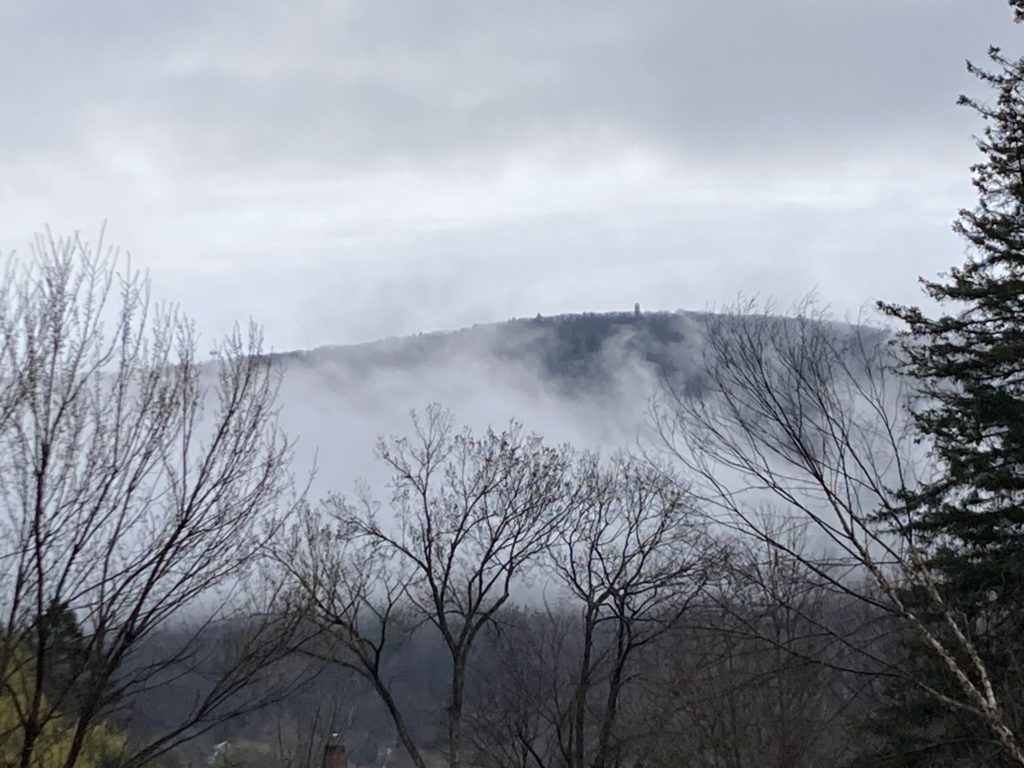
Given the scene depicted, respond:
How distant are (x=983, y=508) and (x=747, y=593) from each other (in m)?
3.92

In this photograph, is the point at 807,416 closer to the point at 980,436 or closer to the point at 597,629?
the point at 980,436

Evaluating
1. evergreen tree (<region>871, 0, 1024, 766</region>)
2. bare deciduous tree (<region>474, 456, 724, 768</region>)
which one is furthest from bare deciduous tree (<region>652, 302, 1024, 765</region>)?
bare deciduous tree (<region>474, 456, 724, 768</region>)

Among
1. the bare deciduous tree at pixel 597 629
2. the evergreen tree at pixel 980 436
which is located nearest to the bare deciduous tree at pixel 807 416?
the evergreen tree at pixel 980 436

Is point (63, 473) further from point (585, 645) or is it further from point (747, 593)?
point (585, 645)

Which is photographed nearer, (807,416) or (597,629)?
(807,416)

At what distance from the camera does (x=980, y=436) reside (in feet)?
40.9

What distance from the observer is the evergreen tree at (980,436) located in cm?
1138

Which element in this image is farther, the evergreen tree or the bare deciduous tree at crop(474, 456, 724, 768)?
the bare deciduous tree at crop(474, 456, 724, 768)

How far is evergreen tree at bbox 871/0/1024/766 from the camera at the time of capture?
37.3 ft

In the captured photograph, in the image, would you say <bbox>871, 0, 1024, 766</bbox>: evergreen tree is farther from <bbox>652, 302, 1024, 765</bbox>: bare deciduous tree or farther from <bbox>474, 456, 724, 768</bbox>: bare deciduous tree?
<bbox>474, 456, 724, 768</bbox>: bare deciduous tree

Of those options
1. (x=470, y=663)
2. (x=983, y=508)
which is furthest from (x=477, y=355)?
(x=983, y=508)

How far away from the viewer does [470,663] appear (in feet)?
105

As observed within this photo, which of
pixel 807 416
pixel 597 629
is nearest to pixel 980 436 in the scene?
pixel 807 416

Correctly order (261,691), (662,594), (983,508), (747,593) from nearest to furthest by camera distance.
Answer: (261,691) < (747,593) < (983,508) < (662,594)
